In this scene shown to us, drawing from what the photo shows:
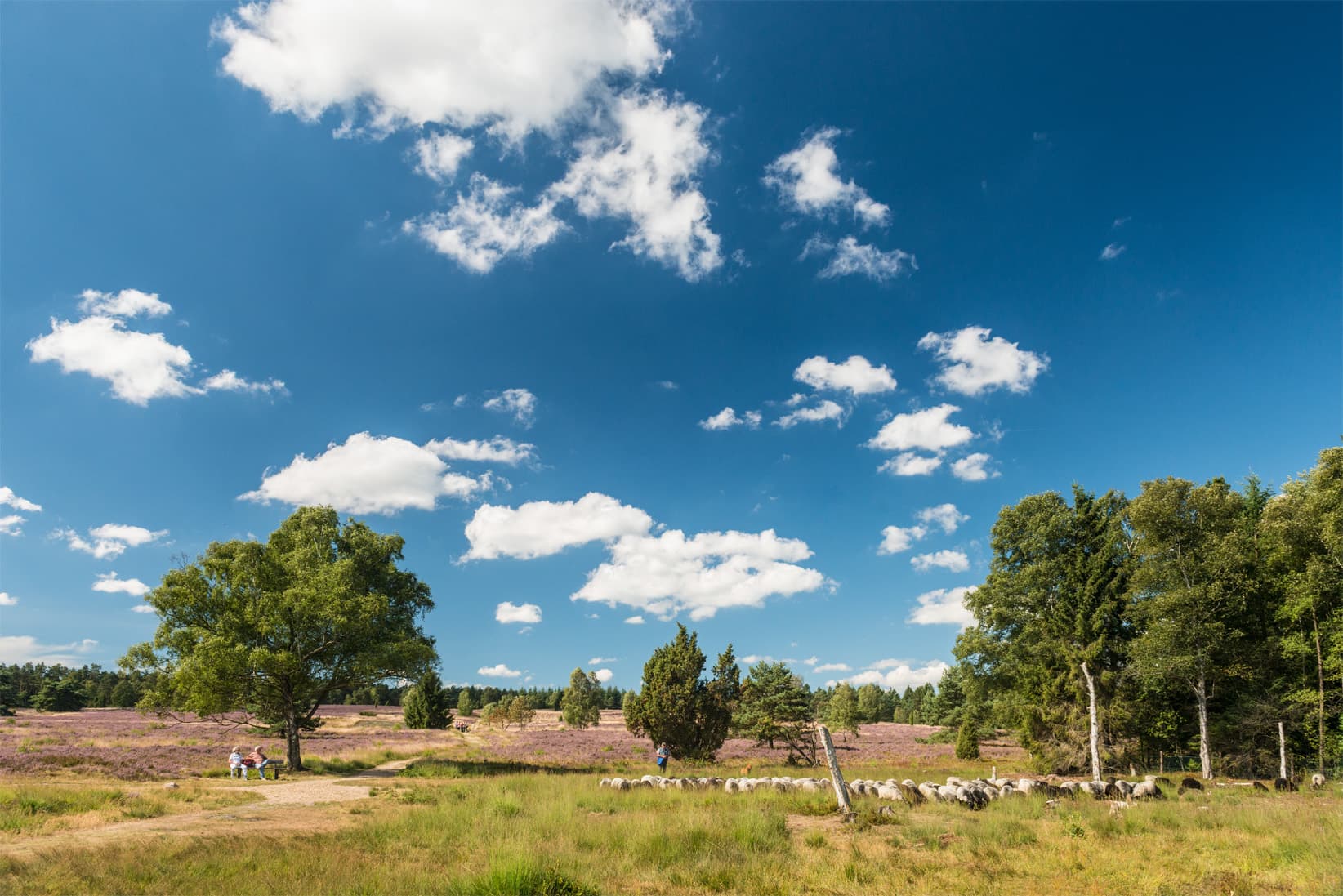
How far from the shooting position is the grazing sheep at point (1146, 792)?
64.3 ft

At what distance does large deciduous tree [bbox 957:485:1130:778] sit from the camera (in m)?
30.6

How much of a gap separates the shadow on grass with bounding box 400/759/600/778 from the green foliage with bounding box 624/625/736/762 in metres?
3.58

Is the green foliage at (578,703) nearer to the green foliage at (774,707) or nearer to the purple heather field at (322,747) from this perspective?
the purple heather field at (322,747)

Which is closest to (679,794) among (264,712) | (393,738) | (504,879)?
(504,879)

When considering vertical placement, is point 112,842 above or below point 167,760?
above

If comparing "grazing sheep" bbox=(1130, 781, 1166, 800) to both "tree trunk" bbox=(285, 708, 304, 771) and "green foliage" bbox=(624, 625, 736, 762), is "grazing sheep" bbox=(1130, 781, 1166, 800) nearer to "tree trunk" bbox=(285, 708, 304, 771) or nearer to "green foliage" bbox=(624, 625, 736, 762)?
"green foliage" bbox=(624, 625, 736, 762)

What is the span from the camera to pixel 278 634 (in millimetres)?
28125

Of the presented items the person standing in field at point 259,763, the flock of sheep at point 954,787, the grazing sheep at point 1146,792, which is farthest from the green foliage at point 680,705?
the grazing sheep at point 1146,792

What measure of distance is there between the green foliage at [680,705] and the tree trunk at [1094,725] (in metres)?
17.0

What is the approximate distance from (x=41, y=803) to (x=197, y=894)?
11.5 metres

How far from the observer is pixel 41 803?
612 inches

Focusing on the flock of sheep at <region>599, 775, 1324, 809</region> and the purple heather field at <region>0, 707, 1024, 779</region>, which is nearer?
the flock of sheep at <region>599, 775, 1324, 809</region>

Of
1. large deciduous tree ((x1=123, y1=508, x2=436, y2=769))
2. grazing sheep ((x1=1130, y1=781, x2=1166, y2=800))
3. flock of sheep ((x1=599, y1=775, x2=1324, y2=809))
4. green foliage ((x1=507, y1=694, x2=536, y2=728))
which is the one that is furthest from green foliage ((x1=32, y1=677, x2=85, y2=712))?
grazing sheep ((x1=1130, y1=781, x2=1166, y2=800))

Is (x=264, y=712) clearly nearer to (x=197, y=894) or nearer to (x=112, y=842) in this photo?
(x=112, y=842)
